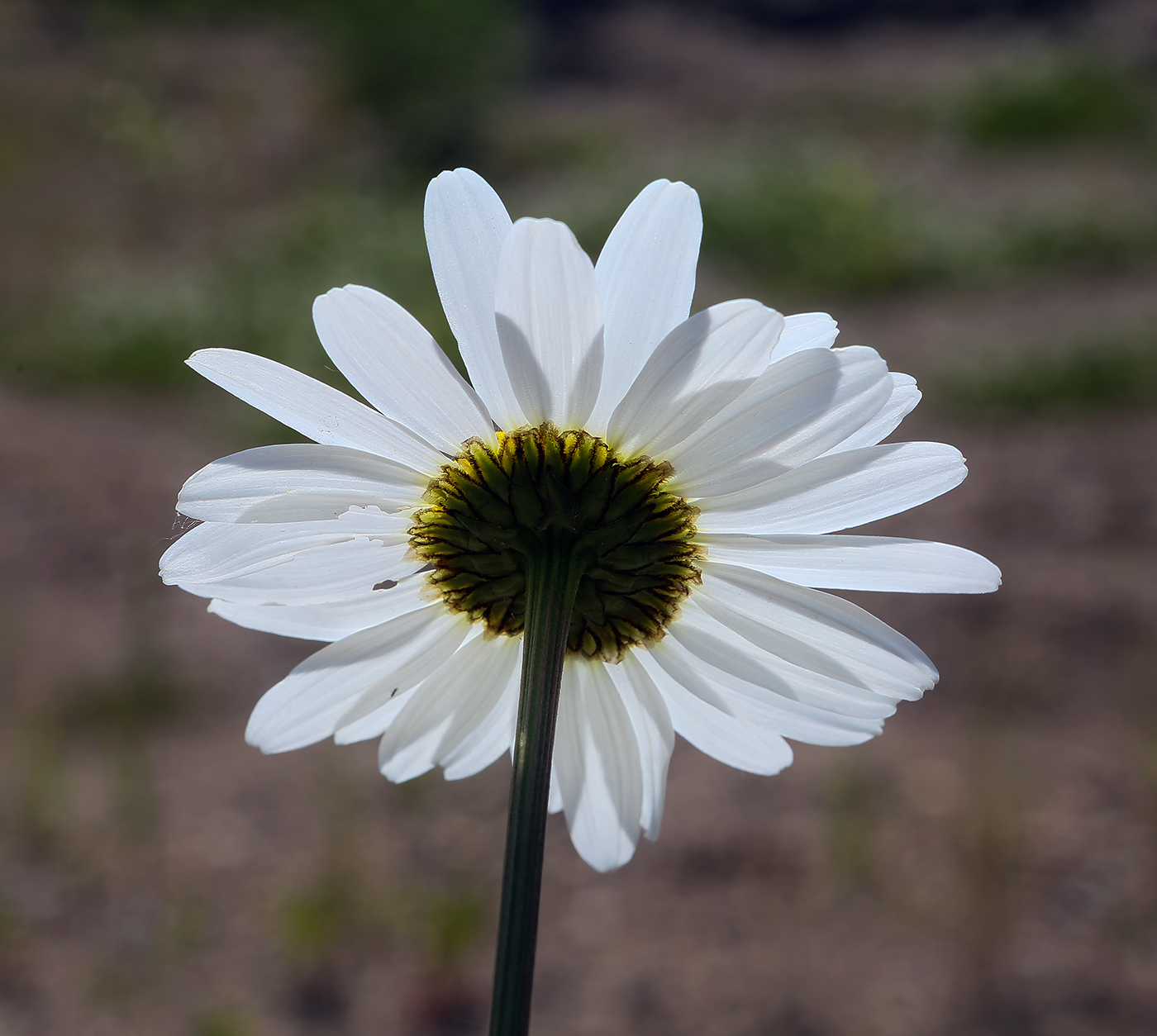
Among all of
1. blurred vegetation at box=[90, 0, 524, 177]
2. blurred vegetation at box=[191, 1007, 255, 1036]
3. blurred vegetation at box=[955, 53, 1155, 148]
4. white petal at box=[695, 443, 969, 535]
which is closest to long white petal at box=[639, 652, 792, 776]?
white petal at box=[695, 443, 969, 535]

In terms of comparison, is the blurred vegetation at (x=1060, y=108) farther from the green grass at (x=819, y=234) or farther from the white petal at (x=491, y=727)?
the white petal at (x=491, y=727)

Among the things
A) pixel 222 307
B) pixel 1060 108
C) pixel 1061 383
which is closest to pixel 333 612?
pixel 1061 383

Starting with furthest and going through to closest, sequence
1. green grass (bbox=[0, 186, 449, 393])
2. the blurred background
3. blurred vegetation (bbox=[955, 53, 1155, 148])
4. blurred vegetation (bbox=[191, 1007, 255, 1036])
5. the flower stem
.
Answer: blurred vegetation (bbox=[955, 53, 1155, 148]) < green grass (bbox=[0, 186, 449, 393]) < the blurred background < blurred vegetation (bbox=[191, 1007, 255, 1036]) < the flower stem

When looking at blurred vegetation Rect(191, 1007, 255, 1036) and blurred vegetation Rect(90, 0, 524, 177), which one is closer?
blurred vegetation Rect(191, 1007, 255, 1036)

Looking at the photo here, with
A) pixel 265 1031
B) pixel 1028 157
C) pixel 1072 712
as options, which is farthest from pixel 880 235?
pixel 265 1031

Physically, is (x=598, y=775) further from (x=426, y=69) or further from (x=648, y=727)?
(x=426, y=69)

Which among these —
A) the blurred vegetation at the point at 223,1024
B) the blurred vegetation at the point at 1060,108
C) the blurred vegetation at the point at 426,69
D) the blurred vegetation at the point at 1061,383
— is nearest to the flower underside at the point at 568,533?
the blurred vegetation at the point at 223,1024

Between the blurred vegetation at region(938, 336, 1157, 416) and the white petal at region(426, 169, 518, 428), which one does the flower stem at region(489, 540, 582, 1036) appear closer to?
the white petal at region(426, 169, 518, 428)
